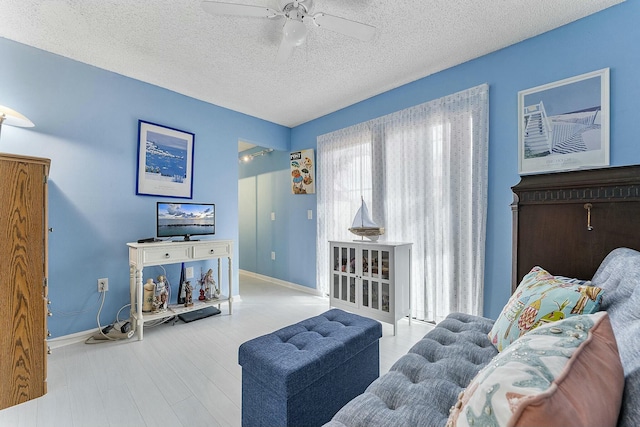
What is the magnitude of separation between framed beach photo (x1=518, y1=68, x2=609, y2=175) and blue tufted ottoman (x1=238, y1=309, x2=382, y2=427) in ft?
6.06

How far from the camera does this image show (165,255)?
252cm

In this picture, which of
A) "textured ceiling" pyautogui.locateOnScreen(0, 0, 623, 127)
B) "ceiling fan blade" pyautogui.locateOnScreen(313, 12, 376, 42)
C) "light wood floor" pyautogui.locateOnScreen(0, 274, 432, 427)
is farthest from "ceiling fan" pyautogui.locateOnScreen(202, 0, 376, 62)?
"light wood floor" pyautogui.locateOnScreen(0, 274, 432, 427)

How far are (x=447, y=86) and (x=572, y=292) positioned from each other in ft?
7.12

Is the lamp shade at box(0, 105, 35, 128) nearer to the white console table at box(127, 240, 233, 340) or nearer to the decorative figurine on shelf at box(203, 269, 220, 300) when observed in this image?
the white console table at box(127, 240, 233, 340)

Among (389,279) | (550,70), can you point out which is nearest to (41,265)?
(389,279)

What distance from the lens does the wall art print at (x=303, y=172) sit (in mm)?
3822

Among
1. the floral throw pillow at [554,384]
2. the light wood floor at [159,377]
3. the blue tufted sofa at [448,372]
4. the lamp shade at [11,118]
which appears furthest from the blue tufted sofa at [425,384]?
the lamp shade at [11,118]

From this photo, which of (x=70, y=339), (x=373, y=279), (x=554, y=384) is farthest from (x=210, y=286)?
(x=554, y=384)

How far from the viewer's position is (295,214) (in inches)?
161

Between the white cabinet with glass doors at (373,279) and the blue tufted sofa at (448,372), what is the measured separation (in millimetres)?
1128

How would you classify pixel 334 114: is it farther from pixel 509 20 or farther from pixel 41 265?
pixel 41 265

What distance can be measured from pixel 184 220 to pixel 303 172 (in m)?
1.75

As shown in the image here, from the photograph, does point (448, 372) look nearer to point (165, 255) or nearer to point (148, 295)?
point (165, 255)

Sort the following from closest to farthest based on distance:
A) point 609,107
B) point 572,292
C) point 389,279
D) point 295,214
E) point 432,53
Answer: point 572,292, point 609,107, point 432,53, point 389,279, point 295,214
